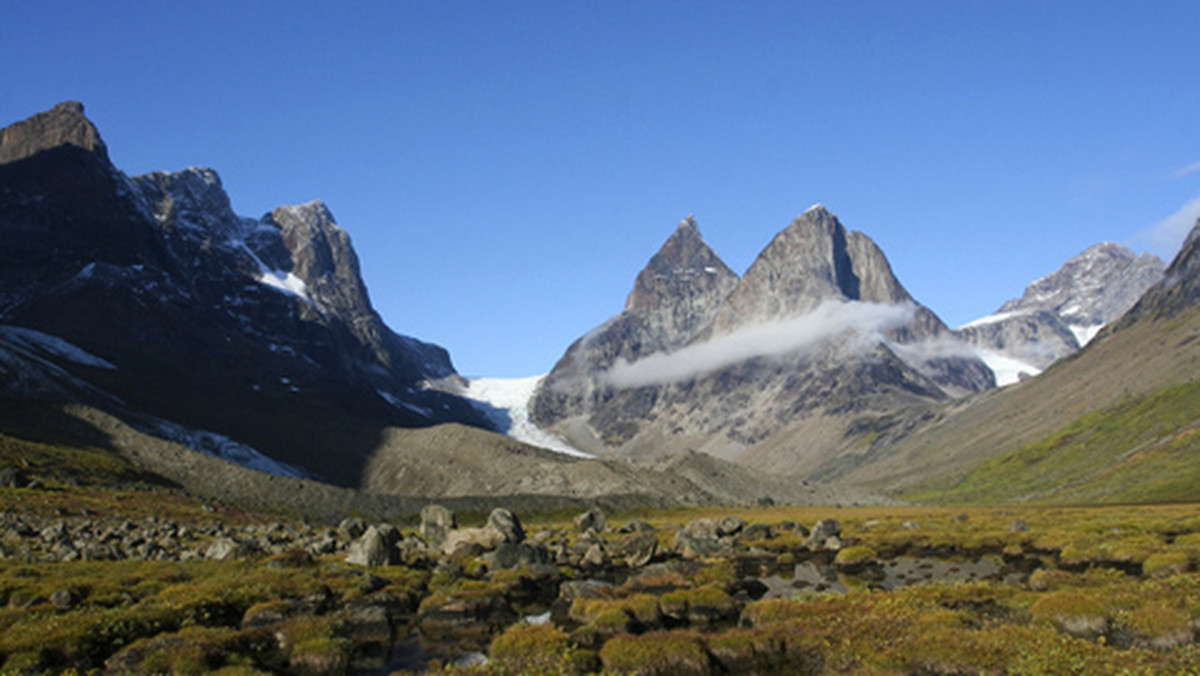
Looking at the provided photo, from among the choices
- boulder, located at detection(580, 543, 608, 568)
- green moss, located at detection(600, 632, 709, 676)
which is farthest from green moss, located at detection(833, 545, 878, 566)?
green moss, located at detection(600, 632, 709, 676)

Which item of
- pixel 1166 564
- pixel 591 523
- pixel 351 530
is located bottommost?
pixel 591 523

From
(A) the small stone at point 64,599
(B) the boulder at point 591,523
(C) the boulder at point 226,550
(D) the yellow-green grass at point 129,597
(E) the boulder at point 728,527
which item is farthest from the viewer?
(B) the boulder at point 591,523

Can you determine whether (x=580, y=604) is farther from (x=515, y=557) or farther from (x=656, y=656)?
(x=515, y=557)

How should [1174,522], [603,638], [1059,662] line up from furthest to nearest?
[1174,522] < [603,638] < [1059,662]

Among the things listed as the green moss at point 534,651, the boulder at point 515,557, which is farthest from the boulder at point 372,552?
the green moss at point 534,651

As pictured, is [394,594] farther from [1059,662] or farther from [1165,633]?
[1165,633]

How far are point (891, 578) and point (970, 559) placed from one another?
1674 centimetres

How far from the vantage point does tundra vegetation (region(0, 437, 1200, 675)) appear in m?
36.5

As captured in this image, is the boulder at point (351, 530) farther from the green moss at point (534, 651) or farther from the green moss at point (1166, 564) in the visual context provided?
the green moss at point (1166, 564)

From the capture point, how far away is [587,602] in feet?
170

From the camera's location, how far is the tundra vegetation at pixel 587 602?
36531mm

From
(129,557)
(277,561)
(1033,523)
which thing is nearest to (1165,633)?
(277,561)

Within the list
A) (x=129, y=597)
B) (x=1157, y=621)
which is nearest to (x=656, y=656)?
(x=1157, y=621)

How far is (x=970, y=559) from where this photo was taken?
76.6 meters
